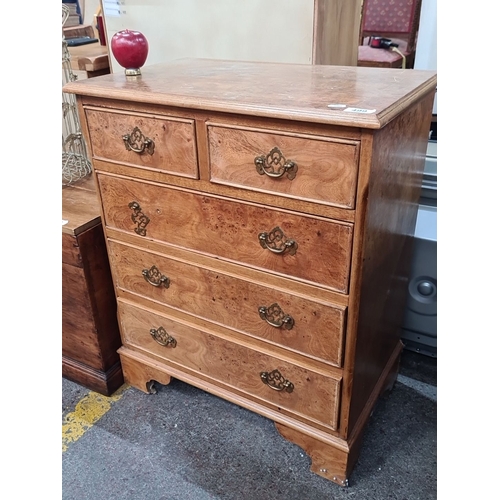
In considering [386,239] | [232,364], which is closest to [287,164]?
[386,239]

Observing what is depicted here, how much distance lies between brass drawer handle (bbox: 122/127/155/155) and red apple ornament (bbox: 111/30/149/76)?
20 cm

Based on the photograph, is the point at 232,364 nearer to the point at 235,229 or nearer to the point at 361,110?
the point at 235,229

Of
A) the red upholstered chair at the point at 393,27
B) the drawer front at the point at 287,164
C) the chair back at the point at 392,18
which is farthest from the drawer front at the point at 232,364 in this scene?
the chair back at the point at 392,18

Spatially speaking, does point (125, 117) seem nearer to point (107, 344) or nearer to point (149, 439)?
point (107, 344)

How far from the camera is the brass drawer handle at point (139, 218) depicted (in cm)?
124

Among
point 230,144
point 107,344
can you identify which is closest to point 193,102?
point 230,144

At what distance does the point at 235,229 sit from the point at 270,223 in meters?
0.10

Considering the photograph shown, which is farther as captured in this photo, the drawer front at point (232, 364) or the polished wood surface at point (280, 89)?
the drawer front at point (232, 364)

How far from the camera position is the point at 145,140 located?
3.64ft

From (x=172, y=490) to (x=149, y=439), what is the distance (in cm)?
19

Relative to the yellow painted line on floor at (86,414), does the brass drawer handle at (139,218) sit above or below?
above

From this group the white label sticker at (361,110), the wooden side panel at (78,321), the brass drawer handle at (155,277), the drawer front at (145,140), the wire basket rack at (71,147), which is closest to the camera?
the white label sticker at (361,110)

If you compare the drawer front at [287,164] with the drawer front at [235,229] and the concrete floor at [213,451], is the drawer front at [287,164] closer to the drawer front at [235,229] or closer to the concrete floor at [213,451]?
the drawer front at [235,229]

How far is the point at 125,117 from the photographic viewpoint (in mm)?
1113
